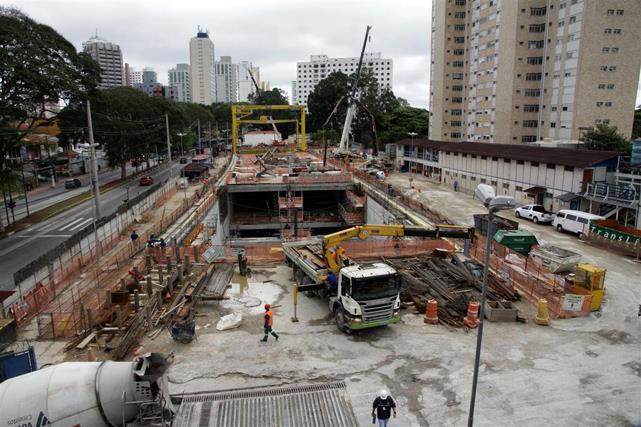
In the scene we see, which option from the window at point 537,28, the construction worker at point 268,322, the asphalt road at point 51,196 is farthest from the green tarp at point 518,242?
the window at point 537,28

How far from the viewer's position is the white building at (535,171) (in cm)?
3422

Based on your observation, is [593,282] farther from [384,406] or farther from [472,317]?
[384,406]

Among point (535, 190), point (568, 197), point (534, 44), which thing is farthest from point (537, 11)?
point (568, 197)

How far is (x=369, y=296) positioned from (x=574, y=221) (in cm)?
2169

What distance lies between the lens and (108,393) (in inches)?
322

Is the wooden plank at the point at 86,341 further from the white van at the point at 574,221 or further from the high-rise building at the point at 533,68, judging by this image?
the high-rise building at the point at 533,68

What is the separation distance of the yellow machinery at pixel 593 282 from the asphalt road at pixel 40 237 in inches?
1026

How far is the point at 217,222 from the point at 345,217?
13769mm

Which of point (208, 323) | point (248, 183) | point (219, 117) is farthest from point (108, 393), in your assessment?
point (219, 117)

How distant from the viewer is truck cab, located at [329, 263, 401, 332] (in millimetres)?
14883

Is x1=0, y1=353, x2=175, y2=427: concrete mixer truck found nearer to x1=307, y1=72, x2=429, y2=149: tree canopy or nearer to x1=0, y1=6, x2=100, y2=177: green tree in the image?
x1=0, y1=6, x2=100, y2=177: green tree

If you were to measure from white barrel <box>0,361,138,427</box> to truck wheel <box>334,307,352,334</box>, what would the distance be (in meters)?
8.50

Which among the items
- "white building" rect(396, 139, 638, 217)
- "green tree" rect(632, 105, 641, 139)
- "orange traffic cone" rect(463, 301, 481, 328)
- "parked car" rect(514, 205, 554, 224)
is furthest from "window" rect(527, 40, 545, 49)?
"orange traffic cone" rect(463, 301, 481, 328)

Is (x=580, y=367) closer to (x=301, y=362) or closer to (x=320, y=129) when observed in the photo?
(x=301, y=362)
